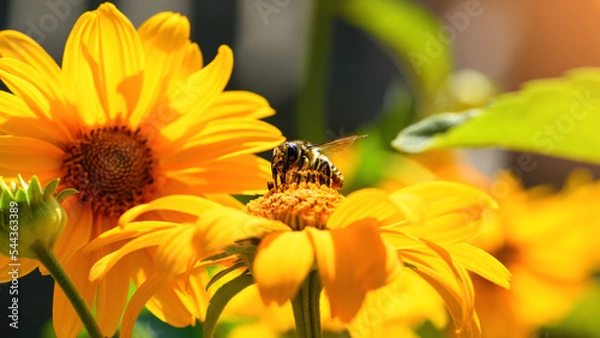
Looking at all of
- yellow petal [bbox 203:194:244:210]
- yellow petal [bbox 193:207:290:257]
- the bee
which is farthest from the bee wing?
yellow petal [bbox 193:207:290:257]

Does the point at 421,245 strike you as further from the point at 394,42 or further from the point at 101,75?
the point at 394,42

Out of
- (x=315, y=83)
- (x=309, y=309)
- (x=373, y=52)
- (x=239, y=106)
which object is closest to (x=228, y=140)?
(x=239, y=106)

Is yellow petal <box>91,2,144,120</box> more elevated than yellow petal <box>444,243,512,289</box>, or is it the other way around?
yellow petal <box>91,2,144,120</box>

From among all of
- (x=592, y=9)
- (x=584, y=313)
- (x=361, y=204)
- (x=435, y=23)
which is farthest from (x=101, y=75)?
(x=592, y=9)

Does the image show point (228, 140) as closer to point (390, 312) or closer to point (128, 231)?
point (128, 231)

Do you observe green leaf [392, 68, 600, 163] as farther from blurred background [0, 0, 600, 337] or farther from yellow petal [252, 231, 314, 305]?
blurred background [0, 0, 600, 337]

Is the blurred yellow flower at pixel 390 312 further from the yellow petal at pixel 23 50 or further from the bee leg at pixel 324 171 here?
the yellow petal at pixel 23 50

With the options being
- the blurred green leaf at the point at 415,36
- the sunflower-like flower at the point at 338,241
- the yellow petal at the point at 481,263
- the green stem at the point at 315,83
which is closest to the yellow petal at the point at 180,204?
the sunflower-like flower at the point at 338,241
